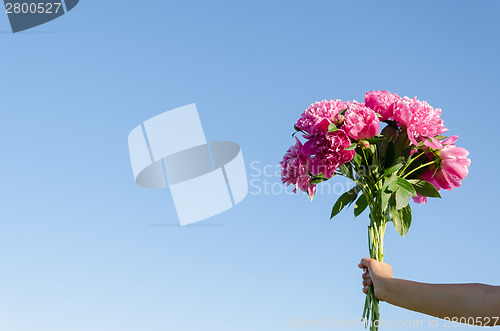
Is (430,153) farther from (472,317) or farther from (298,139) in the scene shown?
(472,317)

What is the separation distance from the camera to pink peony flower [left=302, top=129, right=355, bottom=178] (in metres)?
2.79

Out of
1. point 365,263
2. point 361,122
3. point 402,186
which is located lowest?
point 365,263

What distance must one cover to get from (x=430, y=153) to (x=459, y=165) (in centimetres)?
18

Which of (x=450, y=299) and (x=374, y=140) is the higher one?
(x=374, y=140)

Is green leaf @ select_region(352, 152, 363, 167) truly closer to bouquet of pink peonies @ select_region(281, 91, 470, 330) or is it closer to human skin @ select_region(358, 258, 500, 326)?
bouquet of pink peonies @ select_region(281, 91, 470, 330)

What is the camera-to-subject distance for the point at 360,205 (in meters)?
3.16

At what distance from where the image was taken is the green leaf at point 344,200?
3.17 metres

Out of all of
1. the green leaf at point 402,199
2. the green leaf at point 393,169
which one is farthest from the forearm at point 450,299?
the green leaf at point 393,169

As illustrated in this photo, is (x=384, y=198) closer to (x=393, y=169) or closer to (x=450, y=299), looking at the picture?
(x=393, y=169)

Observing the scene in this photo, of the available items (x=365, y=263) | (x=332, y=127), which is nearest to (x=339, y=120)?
(x=332, y=127)

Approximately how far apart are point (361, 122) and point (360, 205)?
62 centimetres

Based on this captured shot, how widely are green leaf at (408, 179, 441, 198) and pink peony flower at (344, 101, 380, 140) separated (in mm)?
421

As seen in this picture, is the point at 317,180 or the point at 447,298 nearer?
the point at 447,298

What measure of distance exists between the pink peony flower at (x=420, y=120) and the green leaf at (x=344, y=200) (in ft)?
1.75
